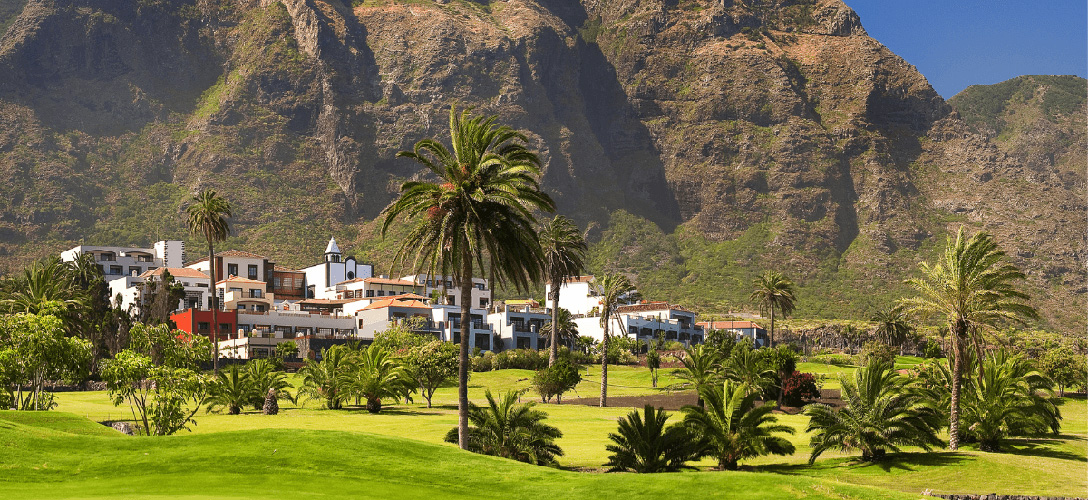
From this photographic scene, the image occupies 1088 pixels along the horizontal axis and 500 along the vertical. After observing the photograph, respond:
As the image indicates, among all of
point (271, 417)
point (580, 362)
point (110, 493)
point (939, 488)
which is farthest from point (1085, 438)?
point (580, 362)

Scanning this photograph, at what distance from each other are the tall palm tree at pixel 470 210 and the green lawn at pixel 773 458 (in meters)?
8.66

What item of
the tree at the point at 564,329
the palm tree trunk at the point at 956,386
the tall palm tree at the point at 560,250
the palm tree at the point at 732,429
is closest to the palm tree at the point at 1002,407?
the palm tree trunk at the point at 956,386

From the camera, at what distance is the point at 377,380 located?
77.1 m

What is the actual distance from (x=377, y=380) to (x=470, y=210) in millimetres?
35376

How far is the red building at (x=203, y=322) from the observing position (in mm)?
134125

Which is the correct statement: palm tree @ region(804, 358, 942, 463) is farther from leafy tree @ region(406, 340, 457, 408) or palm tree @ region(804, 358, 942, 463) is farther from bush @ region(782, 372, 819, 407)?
bush @ region(782, 372, 819, 407)

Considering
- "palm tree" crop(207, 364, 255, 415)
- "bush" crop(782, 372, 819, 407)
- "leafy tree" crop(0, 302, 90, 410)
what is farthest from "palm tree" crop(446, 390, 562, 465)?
"bush" crop(782, 372, 819, 407)

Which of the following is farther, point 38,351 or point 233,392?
point 233,392

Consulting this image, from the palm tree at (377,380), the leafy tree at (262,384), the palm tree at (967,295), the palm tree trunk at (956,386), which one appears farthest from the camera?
the palm tree at (377,380)

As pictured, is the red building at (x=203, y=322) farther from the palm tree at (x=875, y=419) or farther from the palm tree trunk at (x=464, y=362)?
the palm tree at (x=875, y=419)

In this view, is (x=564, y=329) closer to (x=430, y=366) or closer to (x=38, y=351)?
(x=430, y=366)

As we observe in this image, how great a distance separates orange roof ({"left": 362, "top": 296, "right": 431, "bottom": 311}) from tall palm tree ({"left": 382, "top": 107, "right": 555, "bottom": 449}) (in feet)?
361

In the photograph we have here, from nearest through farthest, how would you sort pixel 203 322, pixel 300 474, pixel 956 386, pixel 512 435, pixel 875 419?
1. pixel 300 474
2. pixel 512 435
3. pixel 875 419
4. pixel 956 386
5. pixel 203 322

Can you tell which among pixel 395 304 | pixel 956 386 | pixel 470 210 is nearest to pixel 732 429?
pixel 470 210
